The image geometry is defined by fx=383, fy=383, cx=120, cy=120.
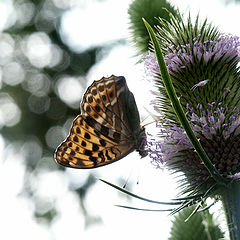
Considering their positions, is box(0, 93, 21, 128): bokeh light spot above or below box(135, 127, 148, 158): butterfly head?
below

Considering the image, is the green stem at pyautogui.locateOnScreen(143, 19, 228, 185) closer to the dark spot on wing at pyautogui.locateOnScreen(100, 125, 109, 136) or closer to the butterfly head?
the butterfly head

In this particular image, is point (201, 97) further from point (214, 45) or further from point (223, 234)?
point (223, 234)

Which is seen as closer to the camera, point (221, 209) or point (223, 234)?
point (221, 209)

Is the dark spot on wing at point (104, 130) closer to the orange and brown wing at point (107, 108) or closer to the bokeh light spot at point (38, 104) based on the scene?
the orange and brown wing at point (107, 108)

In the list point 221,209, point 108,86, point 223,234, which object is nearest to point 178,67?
point 108,86

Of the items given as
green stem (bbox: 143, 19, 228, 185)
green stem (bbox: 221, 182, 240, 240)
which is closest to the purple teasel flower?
green stem (bbox: 221, 182, 240, 240)

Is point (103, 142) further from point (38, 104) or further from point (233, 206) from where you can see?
point (38, 104)

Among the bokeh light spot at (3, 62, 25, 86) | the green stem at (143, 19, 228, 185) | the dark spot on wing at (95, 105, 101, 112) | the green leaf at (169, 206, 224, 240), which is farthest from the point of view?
the bokeh light spot at (3, 62, 25, 86)

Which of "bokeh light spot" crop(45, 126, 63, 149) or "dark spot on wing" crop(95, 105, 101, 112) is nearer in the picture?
"dark spot on wing" crop(95, 105, 101, 112)
